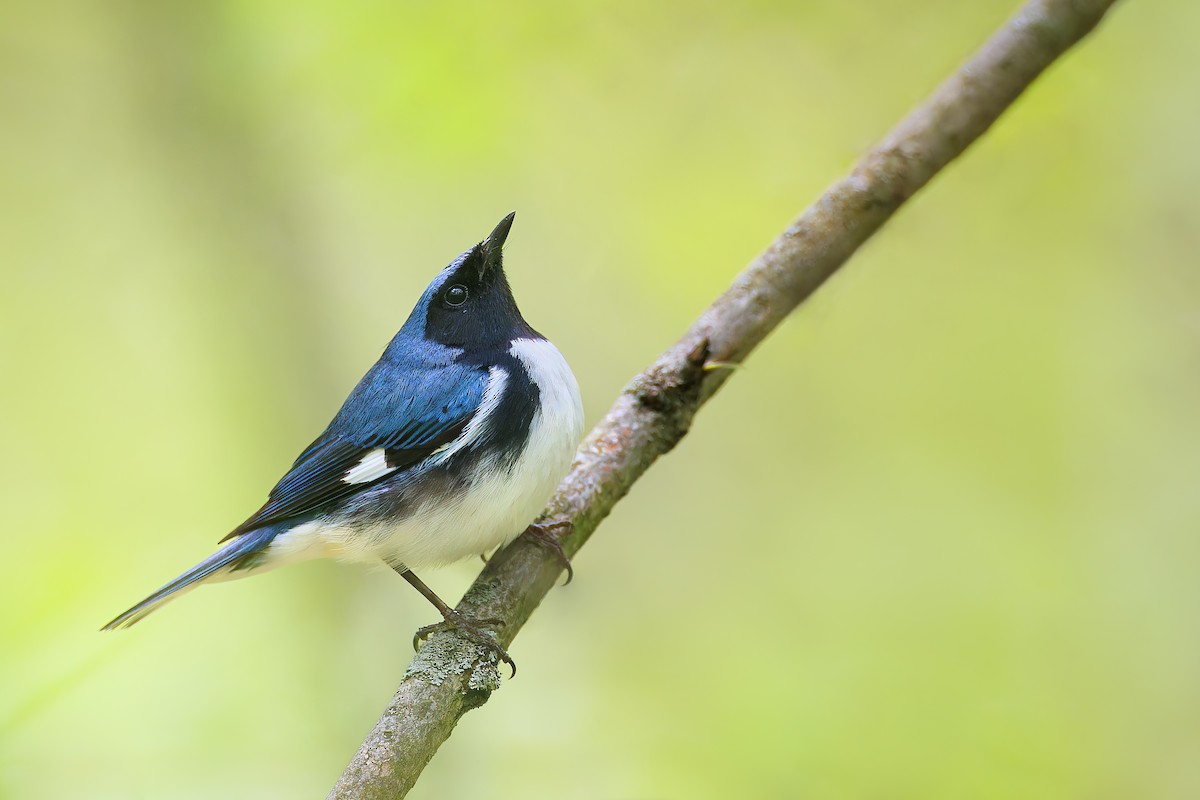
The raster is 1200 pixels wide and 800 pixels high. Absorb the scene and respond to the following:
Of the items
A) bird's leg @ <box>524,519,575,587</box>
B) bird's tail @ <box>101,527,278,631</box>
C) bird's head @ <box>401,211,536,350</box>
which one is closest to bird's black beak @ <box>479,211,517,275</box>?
bird's head @ <box>401,211,536,350</box>

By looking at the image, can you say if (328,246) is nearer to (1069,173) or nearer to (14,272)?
(14,272)

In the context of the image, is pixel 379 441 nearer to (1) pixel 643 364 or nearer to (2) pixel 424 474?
(2) pixel 424 474

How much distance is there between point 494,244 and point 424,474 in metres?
0.84

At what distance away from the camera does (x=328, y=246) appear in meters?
4.38

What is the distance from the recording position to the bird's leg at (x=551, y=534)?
288 centimetres

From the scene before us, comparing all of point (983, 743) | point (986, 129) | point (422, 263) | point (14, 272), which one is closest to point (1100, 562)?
point (983, 743)

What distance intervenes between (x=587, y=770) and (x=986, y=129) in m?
2.69

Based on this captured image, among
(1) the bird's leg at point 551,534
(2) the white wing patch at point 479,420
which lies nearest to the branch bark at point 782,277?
(1) the bird's leg at point 551,534

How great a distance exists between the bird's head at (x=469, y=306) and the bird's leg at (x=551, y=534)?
0.65 meters

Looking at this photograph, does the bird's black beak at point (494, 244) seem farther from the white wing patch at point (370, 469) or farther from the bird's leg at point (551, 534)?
the bird's leg at point (551, 534)

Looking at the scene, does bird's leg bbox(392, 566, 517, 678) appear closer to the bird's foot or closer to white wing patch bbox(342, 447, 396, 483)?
Answer: the bird's foot

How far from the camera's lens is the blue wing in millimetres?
2949

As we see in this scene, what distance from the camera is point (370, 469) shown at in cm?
297

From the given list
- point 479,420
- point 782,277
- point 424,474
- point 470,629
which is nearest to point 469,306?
point 479,420
